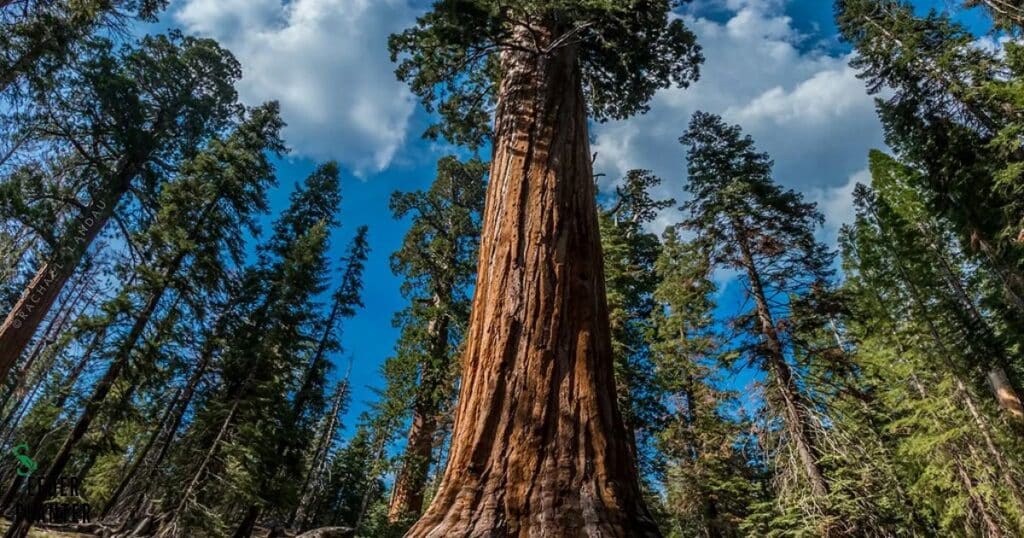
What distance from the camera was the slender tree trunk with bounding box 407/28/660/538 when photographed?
244 cm

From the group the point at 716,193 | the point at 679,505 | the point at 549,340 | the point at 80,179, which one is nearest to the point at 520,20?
the point at 549,340

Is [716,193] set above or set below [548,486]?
above

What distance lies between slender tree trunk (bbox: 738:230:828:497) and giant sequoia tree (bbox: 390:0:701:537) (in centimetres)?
905

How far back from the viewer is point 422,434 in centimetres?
1320

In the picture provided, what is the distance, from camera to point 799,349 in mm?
11289

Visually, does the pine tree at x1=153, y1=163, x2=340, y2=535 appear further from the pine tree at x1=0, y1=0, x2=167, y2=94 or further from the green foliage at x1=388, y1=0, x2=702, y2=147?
the green foliage at x1=388, y1=0, x2=702, y2=147

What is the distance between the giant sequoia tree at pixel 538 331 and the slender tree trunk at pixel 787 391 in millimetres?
9050

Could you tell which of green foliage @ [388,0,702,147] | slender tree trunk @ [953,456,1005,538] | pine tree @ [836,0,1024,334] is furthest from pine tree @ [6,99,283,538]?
slender tree trunk @ [953,456,1005,538]

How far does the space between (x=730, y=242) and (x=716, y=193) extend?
4.82ft

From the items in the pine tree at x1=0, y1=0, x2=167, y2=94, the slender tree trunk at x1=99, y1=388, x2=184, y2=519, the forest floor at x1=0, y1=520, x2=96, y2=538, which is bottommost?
the forest floor at x1=0, y1=520, x2=96, y2=538

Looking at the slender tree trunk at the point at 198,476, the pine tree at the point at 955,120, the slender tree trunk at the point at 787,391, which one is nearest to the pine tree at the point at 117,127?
the slender tree trunk at the point at 198,476

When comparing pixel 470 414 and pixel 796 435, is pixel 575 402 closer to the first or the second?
pixel 470 414

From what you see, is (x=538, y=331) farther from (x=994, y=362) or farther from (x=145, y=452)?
(x=145, y=452)

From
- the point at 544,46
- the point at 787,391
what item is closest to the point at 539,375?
the point at 544,46
